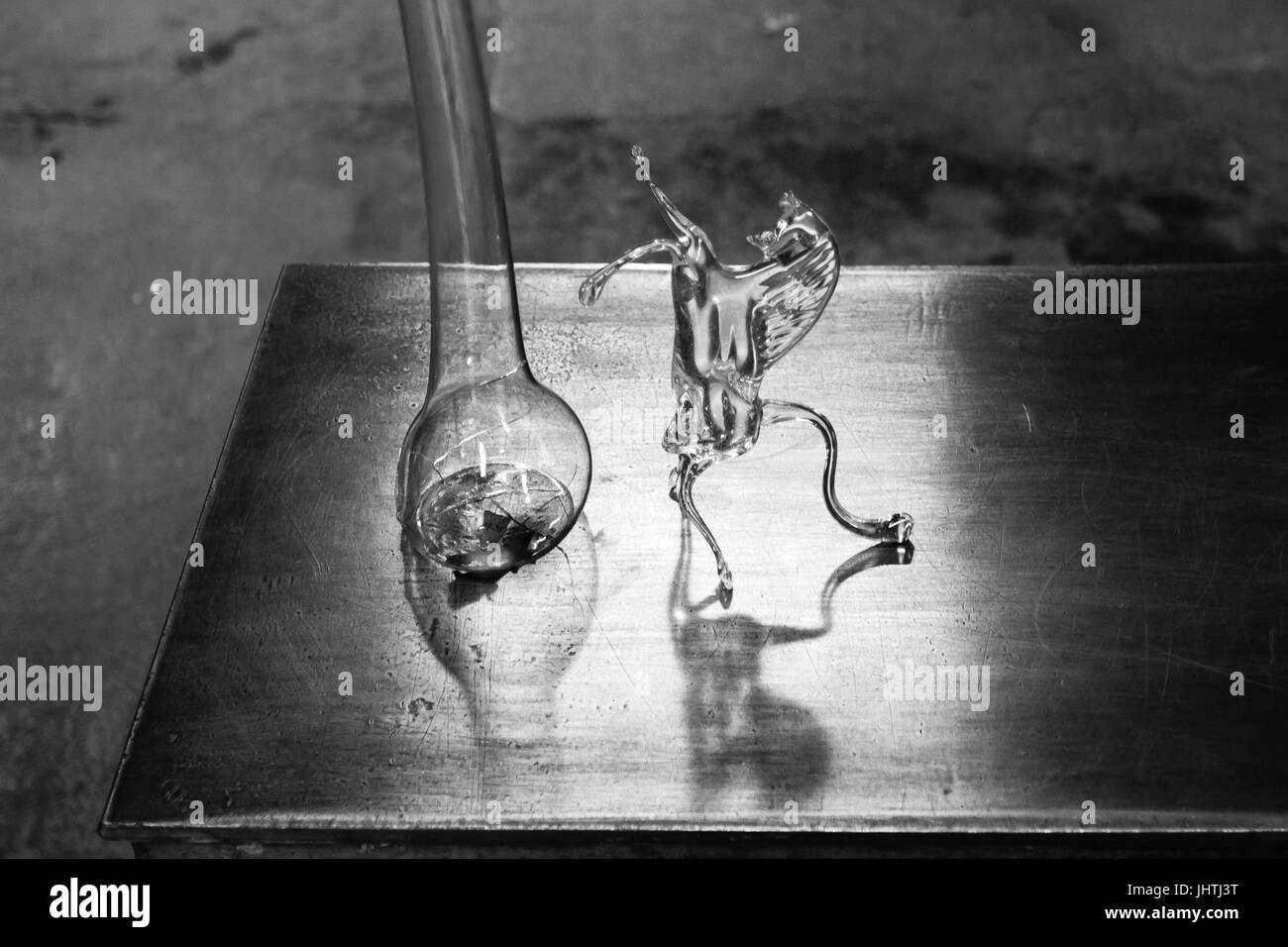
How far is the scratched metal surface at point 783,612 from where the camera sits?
2.98ft

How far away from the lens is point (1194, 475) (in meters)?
1.16

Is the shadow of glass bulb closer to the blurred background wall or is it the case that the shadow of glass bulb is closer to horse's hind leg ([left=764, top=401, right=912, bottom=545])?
horse's hind leg ([left=764, top=401, right=912, bottom=545])

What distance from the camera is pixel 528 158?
289 cm

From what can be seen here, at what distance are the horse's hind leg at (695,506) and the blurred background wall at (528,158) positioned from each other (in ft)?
3.58

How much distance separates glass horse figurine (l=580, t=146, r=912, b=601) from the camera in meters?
1.00

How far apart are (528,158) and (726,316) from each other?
6.50 feet

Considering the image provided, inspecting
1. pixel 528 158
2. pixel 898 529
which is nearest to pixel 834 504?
pixel 898 529

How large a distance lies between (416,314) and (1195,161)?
80.6 inches

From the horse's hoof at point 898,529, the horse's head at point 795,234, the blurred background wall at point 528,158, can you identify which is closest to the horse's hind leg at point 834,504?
the horse's hoof at point 898,529

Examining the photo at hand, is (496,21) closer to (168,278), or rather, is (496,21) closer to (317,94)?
(317,94)

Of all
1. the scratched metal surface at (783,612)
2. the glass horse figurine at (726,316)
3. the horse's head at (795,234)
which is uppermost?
the horse's head at (795,234)

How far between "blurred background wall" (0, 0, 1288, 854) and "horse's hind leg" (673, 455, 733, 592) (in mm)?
1090

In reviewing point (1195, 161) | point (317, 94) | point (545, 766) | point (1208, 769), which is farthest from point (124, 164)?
point (1208, 769)

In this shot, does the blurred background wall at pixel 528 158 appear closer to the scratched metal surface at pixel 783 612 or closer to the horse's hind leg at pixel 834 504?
the scratched metal surface at pixel 783 612
